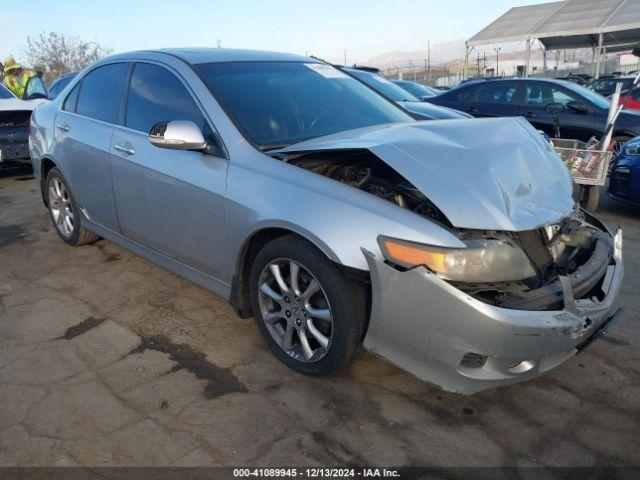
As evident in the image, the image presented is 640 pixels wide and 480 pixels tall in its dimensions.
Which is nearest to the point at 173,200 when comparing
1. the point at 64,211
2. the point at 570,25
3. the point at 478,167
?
the point at 478,167

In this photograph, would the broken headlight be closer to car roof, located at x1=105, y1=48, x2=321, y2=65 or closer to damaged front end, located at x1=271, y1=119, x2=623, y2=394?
damaged front end, located at x1=271, y1=119, x2=623, y2=394

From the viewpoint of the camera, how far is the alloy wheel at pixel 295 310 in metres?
2.72

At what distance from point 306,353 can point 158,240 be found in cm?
137

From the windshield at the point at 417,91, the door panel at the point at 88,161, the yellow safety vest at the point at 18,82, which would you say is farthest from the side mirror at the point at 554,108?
the yellow safety vest at the point at 18,82

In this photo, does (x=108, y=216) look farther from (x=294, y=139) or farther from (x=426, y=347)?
(x=426, y=347)

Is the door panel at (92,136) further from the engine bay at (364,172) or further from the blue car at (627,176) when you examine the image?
the blue car at (627,176)

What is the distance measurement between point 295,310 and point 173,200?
3.59 ft

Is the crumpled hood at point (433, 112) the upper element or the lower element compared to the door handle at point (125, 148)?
lower

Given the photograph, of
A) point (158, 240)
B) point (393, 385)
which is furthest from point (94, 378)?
point (393, 385)

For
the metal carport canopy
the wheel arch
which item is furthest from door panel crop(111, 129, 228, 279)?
the metal carport canopy

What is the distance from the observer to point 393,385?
112 inches

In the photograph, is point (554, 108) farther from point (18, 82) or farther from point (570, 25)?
point (570, 25)

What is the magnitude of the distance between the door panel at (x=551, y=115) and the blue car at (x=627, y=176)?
2265mm

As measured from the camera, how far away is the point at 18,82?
11172 millimetres
